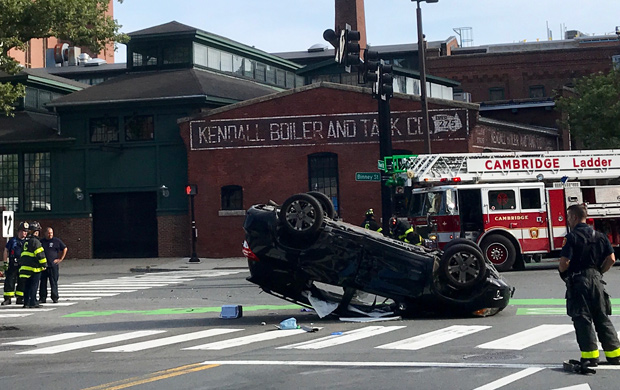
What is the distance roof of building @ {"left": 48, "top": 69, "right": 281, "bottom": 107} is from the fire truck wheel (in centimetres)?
1724

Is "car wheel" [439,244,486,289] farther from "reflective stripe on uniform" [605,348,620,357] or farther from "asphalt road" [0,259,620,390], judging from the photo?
"reflective stripe on uniform" [605,348,620,357]

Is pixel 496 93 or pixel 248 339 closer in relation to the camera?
pixel 248 339

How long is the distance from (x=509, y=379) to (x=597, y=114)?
33.9 metres

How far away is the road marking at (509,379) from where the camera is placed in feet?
25.9

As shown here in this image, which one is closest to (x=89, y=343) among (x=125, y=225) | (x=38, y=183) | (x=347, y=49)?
(x=347, y=49)

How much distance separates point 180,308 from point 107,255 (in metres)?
21.2

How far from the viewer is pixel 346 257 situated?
517 inches

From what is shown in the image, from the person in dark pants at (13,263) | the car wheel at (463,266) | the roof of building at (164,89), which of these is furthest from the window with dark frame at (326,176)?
the car wheel at (463,266)

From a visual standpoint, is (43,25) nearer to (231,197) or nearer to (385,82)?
(231,197)

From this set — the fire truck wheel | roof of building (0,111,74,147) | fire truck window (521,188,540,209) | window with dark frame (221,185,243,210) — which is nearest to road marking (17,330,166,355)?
the fire truck wheel

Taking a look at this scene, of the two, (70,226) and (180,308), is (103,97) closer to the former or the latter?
(70,226)

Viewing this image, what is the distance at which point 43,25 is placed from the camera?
31.4m

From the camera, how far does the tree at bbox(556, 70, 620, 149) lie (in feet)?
129

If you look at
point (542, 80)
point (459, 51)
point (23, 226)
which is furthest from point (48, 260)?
point (459, 51)
